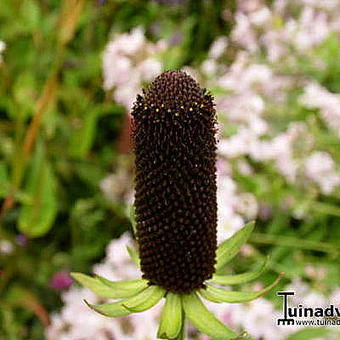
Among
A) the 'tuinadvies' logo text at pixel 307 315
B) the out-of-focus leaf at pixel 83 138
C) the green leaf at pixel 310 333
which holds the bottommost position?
the green leaf at pixel 310 333

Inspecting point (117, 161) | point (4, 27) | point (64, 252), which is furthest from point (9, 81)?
point (64, 252)

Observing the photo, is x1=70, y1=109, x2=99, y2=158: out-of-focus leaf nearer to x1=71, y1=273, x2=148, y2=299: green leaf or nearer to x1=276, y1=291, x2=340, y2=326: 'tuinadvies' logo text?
x1=276, y1=291, x2=340, y2=326: 'tuinadvies' logo text

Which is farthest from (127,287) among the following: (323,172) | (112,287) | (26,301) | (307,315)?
(323,172)

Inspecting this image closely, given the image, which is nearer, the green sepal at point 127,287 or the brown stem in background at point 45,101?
the green sepal at point 127,287

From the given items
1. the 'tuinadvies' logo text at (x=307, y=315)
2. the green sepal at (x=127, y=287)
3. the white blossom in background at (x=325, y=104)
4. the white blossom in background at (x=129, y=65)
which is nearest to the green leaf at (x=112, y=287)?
the green sepal at (x=127, y=287)

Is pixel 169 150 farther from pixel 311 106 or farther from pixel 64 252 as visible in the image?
Result: pixel 64 252

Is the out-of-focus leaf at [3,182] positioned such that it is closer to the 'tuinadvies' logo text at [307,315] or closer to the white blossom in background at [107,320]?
the white blossom in background at [107,320]

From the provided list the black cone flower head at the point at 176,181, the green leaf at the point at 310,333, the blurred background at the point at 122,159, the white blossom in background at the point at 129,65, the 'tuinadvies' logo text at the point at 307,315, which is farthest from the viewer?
the white blossom in background at the point at 129,65

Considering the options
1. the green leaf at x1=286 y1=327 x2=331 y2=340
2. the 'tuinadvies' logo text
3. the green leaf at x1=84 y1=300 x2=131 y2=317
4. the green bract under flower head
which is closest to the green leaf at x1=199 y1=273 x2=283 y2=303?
the green bract under flower head
